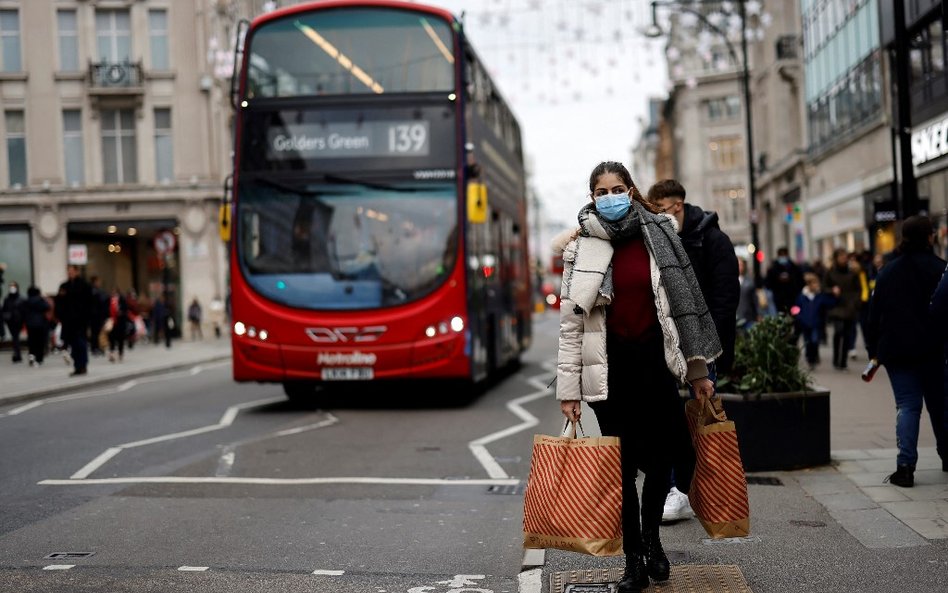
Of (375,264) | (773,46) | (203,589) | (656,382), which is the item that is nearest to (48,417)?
(375,264)

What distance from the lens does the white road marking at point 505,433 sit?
9289 mm

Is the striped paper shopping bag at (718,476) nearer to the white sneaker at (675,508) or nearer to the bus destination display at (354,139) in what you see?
the white sneaker at (675,508)

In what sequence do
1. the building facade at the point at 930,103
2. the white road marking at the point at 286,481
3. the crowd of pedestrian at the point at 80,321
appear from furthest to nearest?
1. the building facade at the point at 930,103
2. the crowd of pedestrian at the point at 80,321
3. the white road marking at the point at 286,481

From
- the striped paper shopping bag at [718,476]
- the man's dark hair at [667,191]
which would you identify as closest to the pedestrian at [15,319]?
the man's dark hair at [667,191]

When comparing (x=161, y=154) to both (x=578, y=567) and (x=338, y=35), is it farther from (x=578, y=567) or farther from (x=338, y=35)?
(x=578, y=567)

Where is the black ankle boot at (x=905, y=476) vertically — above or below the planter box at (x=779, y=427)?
below

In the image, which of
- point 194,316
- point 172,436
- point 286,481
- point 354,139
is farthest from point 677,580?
point 194,316

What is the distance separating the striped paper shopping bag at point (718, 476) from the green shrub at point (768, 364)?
3143 mm

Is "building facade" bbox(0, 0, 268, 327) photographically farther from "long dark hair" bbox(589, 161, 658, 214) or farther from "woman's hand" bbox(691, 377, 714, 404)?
"woman's hand" bbox(691, 377, 714, 404)

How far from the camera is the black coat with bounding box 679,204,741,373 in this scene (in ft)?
20.1

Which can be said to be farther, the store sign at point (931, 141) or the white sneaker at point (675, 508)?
the store sign at point (931, 141)

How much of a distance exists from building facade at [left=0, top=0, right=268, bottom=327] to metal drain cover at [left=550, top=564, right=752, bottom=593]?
35.6 meters

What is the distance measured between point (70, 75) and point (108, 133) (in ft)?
7.36

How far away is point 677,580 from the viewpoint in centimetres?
526
